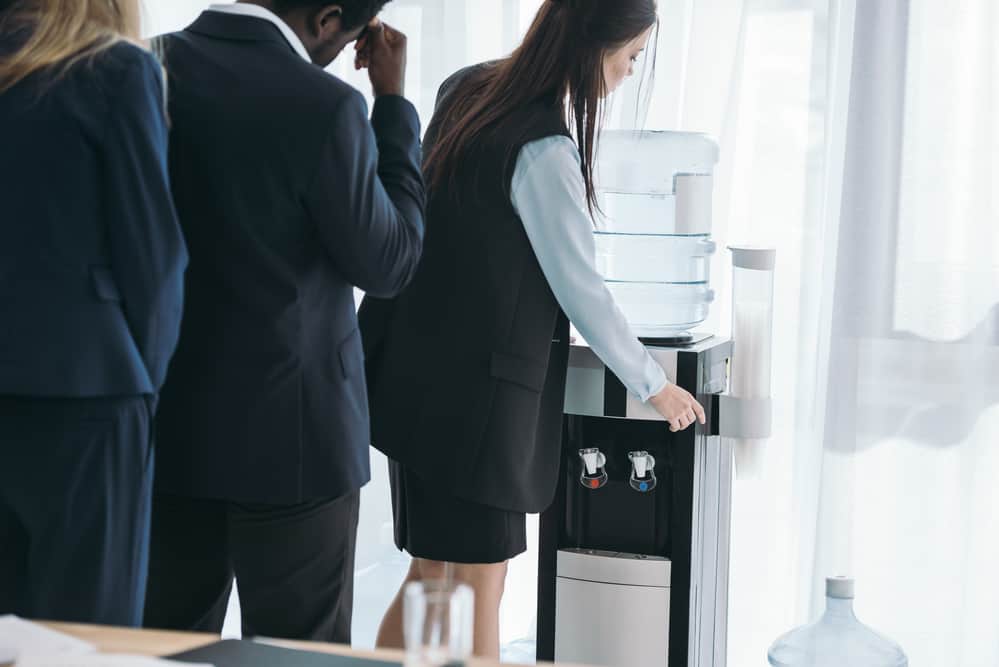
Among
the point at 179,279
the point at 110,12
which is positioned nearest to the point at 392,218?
the point at 179,279

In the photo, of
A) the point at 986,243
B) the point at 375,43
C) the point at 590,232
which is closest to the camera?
the point at 375,43

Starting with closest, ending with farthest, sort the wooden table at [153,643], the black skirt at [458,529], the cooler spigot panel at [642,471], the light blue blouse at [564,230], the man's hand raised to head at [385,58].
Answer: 1. the wooden table at [153,643]
2. the man's hand raised to head at [385,58]
3. the light blue blouse at [564,230]
4. the black skirt at [458,529]
5. the cooler spigot panel at [642,471]

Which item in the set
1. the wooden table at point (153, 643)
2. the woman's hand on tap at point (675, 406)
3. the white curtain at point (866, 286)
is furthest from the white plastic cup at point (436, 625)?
the white curtain at point (866, 286)

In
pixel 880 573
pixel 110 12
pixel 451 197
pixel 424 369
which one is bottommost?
pixel 880 573

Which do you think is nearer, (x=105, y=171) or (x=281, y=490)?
(x=105, y=171)

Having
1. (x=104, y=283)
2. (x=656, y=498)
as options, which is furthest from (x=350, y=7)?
(x=656, y=498)

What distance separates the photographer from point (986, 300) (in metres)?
2.26

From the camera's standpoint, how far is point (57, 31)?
4.11ft

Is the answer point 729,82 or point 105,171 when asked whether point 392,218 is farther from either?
point 729,82

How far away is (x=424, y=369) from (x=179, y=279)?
2.02 ft

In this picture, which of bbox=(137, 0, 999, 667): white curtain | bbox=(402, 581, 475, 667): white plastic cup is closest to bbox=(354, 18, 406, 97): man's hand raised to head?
bbox=(402, 581, 475, 667): white plastic cup

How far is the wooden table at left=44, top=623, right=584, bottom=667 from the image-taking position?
101cm

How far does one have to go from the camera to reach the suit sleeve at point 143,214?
4.07 ft

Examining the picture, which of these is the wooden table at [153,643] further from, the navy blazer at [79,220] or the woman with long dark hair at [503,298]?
the woman with long dark hair at [503,298]
